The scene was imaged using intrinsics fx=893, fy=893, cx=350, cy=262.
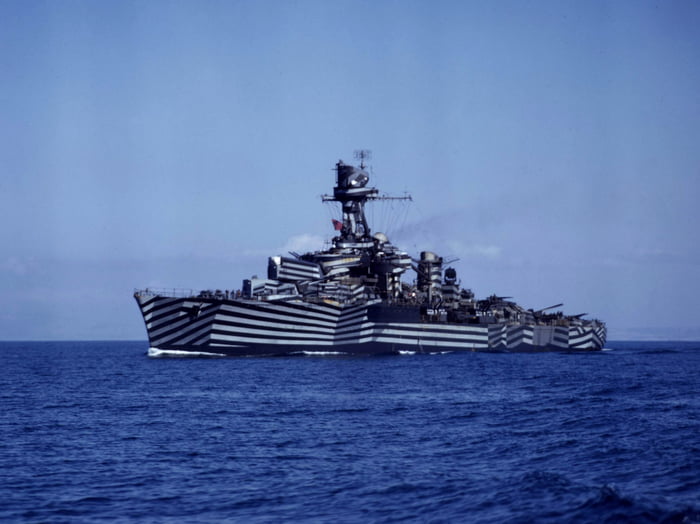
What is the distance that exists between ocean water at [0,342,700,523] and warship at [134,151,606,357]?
26642mm

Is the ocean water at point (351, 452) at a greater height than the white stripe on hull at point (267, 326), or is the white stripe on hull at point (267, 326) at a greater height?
the white stripe on hull at point (267, 326)

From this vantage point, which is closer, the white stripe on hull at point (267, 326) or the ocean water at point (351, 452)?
the ocean water at point (351, 452)

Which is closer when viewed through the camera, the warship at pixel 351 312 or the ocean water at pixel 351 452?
the ocean water at pixel 351 452

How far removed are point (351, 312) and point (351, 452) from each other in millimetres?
67587

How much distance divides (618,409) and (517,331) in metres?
82.6

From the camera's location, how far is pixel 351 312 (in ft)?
340

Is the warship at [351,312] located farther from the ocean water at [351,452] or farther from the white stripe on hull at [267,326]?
the ocean water at [351,452]

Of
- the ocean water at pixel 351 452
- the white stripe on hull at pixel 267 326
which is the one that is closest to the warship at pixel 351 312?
the white stripe on hull at pixel 267 326

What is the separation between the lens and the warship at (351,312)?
312 ft

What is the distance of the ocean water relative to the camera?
26.5 metres

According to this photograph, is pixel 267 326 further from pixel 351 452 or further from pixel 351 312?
pixel 351 452

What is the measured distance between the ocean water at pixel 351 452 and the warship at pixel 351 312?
87.4 ft

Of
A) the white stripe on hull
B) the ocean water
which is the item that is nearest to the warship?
the white stripe on hull

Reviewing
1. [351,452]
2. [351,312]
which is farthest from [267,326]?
[351,452]
